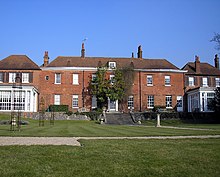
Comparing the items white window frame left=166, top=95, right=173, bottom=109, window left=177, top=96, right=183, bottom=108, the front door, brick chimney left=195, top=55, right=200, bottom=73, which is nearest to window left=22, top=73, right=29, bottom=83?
the front door

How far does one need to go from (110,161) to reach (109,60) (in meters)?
35.9

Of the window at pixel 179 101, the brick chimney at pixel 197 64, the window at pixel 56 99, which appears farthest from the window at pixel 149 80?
the window at pixel 56 99

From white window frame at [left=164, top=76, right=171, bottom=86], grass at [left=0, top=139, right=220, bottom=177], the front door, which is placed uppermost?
white window frame at [left=164, top=76, right=171, bottom=86]

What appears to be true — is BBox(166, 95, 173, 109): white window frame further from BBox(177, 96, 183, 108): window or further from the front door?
the front door

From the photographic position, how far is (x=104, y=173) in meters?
5.67

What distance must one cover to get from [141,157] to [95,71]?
32213 millimetres

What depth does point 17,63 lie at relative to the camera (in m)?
38.2

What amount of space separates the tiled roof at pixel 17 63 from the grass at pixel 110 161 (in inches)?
1213

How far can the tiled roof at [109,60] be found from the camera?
3959cm

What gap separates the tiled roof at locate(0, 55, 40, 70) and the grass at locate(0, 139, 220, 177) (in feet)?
101

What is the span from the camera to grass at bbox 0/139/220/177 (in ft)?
18.8

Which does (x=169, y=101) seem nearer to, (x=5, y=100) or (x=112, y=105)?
(x=112, y=105)

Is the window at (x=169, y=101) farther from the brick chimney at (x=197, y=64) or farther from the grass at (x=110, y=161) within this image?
the grass at (x=110, y=161)

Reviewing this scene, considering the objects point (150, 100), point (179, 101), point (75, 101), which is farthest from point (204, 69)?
point (75, 101)
